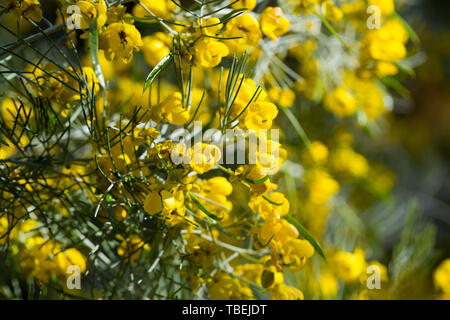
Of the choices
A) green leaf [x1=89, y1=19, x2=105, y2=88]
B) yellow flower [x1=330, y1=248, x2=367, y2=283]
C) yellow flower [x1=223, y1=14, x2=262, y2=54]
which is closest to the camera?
green leaf [x1=89, y1=19, x2=105, y2=88]

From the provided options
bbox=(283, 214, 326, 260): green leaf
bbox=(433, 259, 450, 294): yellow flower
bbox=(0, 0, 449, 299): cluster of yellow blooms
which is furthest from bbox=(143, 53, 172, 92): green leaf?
bbox=(433, 259, 450, 294): yellow flower

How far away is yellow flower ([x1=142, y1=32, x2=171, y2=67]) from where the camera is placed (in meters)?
0.55

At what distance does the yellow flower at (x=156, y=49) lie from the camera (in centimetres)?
55

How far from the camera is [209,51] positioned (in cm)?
48

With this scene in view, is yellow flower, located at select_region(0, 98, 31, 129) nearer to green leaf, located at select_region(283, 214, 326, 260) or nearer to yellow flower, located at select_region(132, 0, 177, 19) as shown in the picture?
yellow flower, located at select_region(132, 0, 177, 19)

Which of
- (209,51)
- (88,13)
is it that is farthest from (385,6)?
(88,13)

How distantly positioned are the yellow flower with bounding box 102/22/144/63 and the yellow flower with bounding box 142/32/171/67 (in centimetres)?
10

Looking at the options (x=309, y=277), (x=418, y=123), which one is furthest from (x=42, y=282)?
(x=418, y=123)

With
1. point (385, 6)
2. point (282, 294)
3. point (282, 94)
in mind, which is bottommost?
point (282, 294)

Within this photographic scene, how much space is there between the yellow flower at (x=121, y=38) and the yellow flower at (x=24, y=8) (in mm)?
84

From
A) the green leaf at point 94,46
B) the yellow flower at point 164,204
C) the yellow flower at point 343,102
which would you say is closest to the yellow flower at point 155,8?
the green leaf at point 94,46

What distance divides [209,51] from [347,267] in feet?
1.54

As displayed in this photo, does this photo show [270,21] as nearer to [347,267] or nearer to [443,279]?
[347,267]

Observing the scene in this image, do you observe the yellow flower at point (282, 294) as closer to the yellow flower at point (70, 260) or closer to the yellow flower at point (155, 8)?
the yellow flower at point (70, 260)
